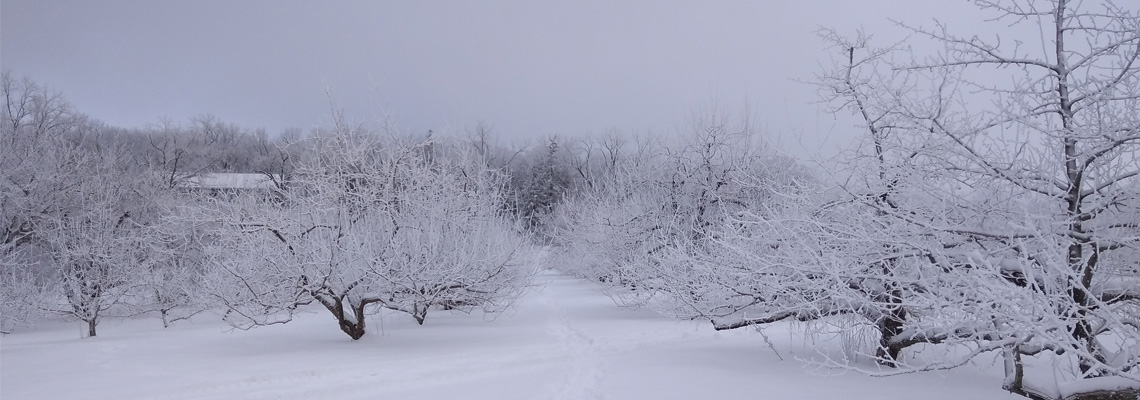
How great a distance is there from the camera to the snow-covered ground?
646cm

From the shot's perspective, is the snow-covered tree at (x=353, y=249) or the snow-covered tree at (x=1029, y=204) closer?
the snow-covered tree at (x=1029, y=204)

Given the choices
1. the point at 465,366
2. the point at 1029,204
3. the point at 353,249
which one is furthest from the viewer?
the point at 353,249

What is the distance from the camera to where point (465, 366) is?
330 inches

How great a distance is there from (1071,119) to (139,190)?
923 inches

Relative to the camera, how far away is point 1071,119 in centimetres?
429

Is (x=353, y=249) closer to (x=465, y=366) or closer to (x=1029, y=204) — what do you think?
(x=465, y=366)

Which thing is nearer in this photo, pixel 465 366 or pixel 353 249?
pixel 465 366

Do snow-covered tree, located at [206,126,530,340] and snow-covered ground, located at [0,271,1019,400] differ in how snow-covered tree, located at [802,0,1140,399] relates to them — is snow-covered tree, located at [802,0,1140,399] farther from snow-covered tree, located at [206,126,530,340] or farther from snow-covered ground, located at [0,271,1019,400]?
snow-covered tree, located at [206,126,530,340]

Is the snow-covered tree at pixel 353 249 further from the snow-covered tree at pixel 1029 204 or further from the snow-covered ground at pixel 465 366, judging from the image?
the snow-covered tree at pixel 1029 204

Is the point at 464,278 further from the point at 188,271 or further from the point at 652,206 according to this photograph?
the point at 188,271

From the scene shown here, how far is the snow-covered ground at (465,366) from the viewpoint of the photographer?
646 cm

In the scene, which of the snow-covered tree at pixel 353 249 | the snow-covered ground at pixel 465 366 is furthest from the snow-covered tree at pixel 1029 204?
the snow-covered tree at pixel 353 249

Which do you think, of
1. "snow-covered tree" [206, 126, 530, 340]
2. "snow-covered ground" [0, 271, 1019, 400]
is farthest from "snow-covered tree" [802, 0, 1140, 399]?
"snow-covered tree" [206, 126, 530, 340]

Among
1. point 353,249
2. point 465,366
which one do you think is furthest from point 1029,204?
point 353,249
